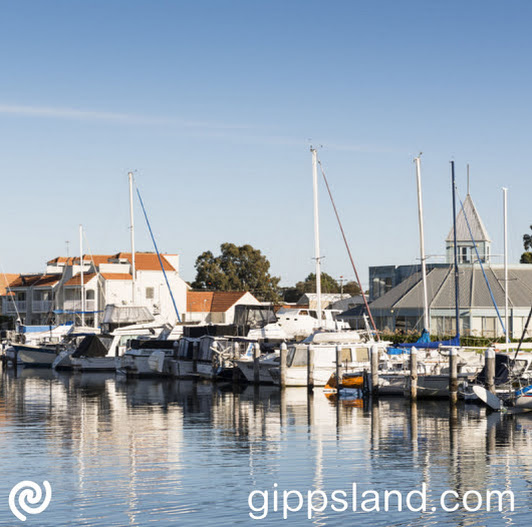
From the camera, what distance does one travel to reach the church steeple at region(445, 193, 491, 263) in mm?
76812

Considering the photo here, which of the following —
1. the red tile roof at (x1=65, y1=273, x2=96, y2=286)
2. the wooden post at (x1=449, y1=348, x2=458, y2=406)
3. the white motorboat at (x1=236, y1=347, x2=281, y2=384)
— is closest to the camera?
the wooden post at (x1=449, y1=348, x2=458, y2=406)

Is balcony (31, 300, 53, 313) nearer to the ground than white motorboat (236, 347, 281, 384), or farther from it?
farther from it

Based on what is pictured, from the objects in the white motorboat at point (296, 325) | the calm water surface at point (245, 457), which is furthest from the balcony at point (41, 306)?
the calm water surface at point (245, 457)

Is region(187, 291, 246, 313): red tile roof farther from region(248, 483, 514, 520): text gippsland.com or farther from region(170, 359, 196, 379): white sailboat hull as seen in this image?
region(248, 483, 514, 520): text gippsland.com

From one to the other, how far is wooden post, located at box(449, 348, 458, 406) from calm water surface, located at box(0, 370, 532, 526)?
1.12 meters

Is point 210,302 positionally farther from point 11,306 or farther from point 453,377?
point 453,377

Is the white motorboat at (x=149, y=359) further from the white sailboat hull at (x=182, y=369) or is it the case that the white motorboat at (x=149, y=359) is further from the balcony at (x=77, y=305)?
the balcony at (x=77, y=305)

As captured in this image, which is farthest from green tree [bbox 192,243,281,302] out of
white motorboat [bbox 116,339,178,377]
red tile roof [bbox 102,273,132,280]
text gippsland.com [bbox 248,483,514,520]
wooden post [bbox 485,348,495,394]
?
text gippsland.com [bbox 248,483,514,520]

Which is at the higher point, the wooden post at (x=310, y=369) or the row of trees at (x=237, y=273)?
the row of trees at (x=237, y=273)

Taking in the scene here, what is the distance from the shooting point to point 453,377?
40.3 meters

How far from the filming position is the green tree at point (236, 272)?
432ft

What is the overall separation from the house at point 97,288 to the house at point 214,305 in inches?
72.8

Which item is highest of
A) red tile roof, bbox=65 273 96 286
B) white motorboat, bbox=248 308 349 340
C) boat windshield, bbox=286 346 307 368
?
red tile roof, bbox=65 273 96 286

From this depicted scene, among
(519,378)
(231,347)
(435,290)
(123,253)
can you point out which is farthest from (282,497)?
(123,253)
